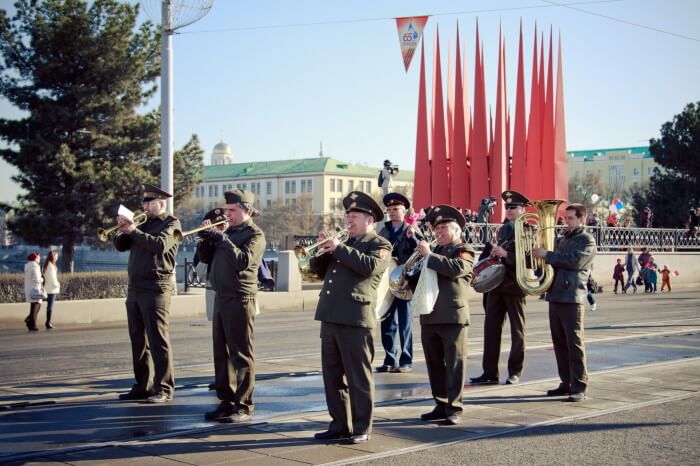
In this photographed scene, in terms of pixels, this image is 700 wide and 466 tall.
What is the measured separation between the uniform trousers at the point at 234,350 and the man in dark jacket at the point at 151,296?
3.22ft

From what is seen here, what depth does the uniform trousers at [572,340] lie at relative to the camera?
362 inches

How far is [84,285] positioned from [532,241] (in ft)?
49.9

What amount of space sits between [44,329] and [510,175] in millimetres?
27882

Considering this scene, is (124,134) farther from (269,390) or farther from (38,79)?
(269,390)

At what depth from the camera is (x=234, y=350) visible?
8070 mm

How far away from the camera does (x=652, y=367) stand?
1163cm

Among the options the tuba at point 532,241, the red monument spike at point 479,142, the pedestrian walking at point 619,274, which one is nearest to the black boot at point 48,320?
the tuba at point 532,241

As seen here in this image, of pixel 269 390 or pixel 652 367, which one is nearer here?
pixel 269 390

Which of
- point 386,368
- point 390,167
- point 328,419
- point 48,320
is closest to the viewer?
point 328,419

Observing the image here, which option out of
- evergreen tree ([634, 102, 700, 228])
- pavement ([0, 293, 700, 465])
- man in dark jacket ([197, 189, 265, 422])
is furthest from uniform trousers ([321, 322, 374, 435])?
evergreen tree ([634, 102, 700, 228])

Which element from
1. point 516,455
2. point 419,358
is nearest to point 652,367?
point 419,358

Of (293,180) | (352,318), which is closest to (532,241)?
(352,318)

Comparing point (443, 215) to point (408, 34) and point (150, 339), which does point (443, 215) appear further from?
point (408, 34)

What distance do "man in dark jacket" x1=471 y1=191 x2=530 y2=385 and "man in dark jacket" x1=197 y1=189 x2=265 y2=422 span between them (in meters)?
3.22
